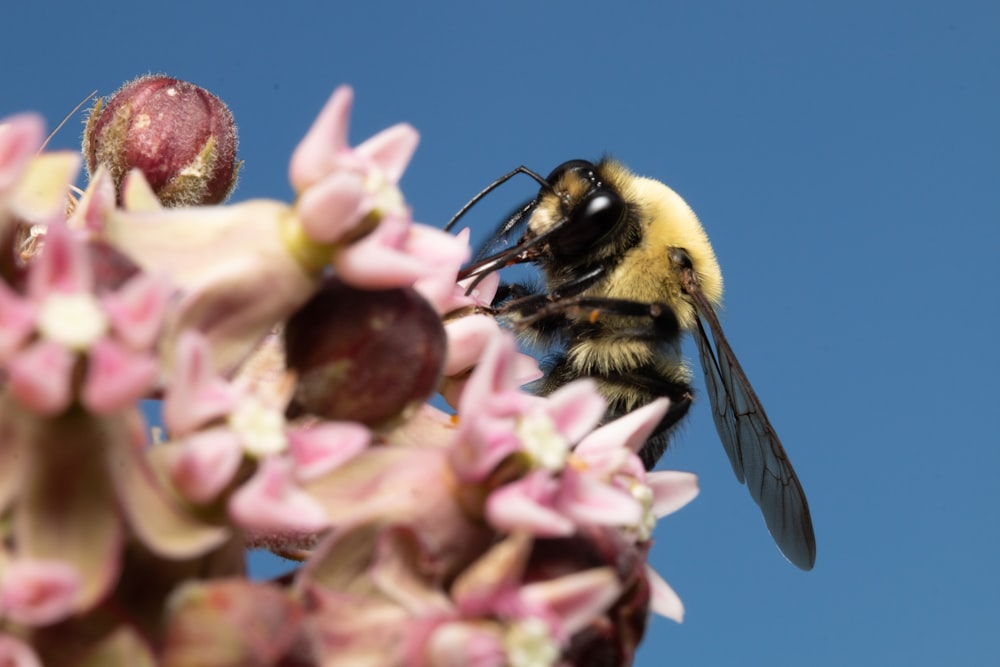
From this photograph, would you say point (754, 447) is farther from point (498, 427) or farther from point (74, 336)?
point (74, 336)

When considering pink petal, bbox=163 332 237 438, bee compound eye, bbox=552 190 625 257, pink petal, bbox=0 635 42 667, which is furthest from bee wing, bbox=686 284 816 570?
pink petal, bbox=0 635 42 667

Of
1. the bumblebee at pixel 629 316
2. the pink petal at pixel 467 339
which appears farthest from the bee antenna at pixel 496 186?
the pink petal at pixel 467 339

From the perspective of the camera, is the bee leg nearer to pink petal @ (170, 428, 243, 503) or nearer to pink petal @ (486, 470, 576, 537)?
pink petal @ (486, 470, 576, 537)

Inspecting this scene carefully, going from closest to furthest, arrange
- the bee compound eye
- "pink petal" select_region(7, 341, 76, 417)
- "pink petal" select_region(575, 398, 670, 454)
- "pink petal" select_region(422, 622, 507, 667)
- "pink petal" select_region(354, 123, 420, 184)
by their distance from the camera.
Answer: "pink petal" select_region(7, 341, 76, 417) → "pink petal" select_region(422, 622, 507, 667) → "pink petal" select_region(354, 123, 420, 184) → "pink petal" select_region(575, 398, 670, 454) → the bee compound eye

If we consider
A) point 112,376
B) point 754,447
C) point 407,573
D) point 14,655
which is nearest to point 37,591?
point 14,655

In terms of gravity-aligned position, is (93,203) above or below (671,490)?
above

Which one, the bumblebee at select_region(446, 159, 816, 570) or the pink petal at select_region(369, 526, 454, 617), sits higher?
the pink petal at select_region(369, 526, 454, 617)
